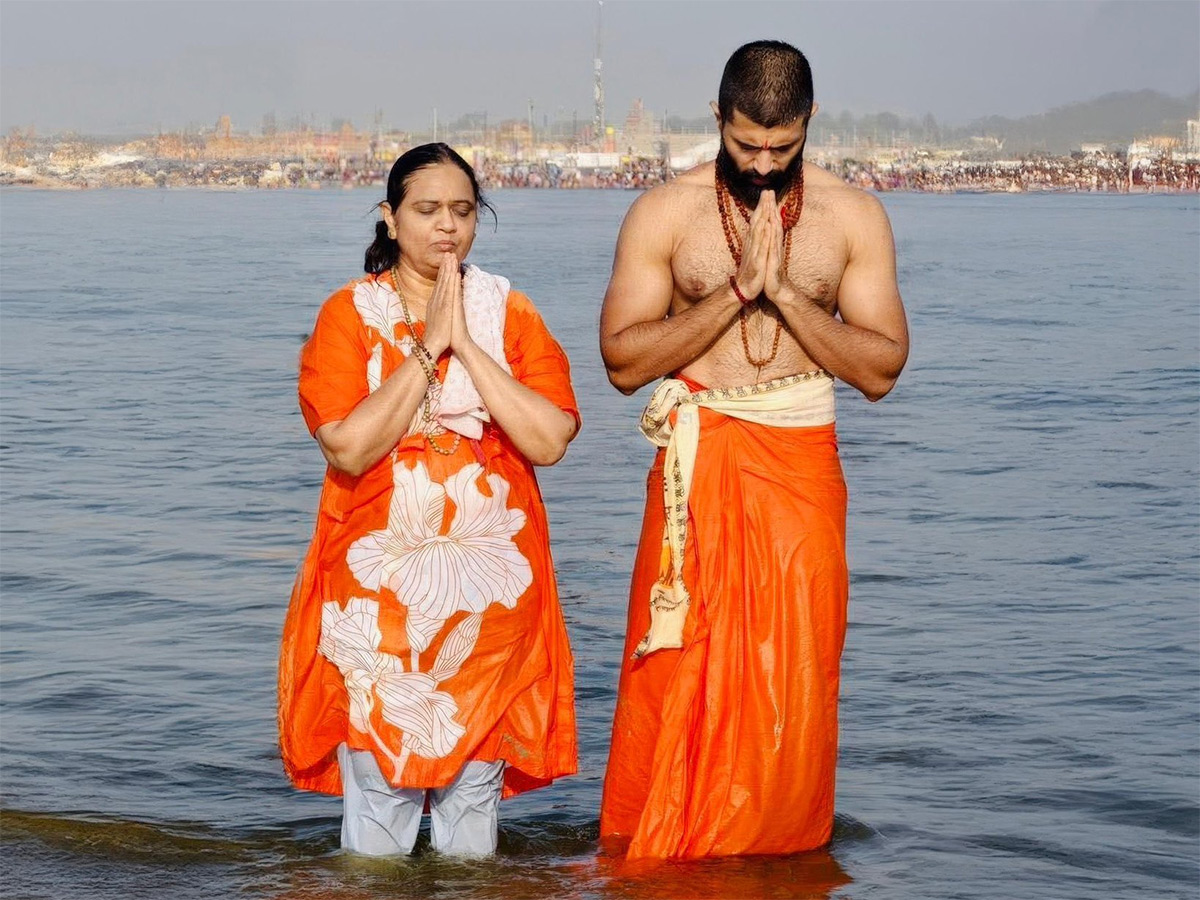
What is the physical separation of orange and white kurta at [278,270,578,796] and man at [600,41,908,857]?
0.32 meters

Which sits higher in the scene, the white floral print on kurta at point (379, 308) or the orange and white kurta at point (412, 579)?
Result: the white floral print on kurta at point (379, 308)

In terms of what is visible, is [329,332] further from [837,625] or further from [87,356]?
[87,356]

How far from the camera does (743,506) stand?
4520mm

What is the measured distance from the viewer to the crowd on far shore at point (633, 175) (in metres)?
146

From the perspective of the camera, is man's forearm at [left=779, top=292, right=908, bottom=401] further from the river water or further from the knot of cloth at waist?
the river water

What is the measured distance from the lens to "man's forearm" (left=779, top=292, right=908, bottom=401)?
171 inches

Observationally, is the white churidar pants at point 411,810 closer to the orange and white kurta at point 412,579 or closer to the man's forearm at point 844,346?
the orange and white kurta at point 412,579

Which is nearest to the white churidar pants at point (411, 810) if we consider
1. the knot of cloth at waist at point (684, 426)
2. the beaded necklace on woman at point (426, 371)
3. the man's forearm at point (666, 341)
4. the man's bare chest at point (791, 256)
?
the knot of cloth at waist at point (684, 426)

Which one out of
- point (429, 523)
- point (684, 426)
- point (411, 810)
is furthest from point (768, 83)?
point (411, 810)

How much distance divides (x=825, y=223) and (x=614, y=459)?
336 inches

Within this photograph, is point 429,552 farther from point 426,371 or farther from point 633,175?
point 633,175

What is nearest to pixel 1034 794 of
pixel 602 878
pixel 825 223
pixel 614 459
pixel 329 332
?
pixel 602 878

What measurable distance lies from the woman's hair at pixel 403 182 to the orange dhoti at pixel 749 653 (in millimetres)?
839

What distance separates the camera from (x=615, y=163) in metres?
177
